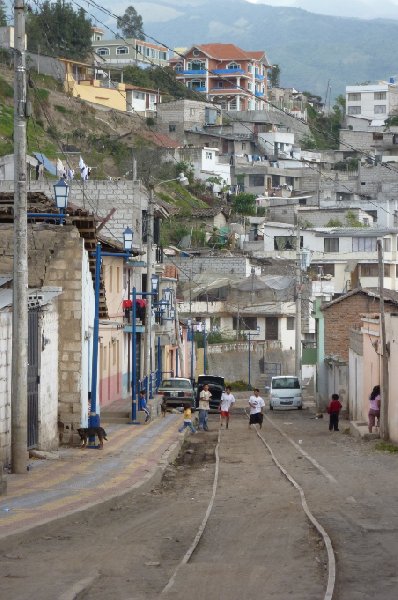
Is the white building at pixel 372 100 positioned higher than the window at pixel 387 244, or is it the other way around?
the white building at pixel 372 100

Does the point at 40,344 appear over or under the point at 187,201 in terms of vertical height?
under

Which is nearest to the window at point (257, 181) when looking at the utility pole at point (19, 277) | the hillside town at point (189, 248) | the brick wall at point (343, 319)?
the hillside town at point (189, 248)

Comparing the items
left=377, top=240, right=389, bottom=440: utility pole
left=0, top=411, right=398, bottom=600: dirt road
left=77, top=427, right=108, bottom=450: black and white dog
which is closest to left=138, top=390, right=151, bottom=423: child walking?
left=377, top=240, right=389, bottom=440: utility pole

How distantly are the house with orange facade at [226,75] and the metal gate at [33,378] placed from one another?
439 feet

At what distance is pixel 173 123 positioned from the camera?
453ft

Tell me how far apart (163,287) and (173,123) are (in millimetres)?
73349

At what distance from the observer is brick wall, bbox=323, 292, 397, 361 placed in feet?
179

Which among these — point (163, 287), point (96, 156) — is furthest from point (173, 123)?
point (163, 287)

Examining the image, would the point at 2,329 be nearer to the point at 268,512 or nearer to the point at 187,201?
the point at 268,512

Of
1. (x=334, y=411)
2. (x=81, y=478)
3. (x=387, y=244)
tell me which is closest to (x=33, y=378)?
(x=81, y=478)

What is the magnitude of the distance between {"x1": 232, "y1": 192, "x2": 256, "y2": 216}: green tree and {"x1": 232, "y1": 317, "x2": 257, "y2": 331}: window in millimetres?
30731

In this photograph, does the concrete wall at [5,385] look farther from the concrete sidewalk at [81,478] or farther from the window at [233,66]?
the window at [233,66]

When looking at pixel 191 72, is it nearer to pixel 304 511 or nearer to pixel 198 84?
pixel 198 84

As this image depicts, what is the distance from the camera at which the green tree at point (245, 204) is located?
→ 114m
